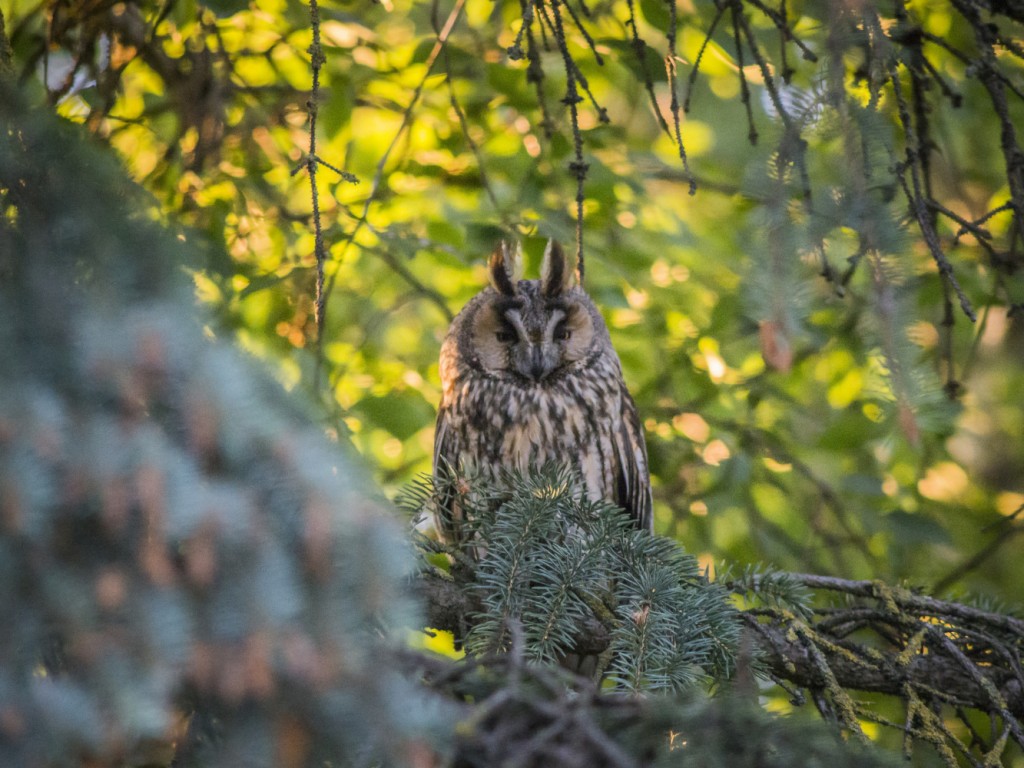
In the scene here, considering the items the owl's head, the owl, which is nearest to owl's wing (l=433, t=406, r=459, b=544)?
the owl

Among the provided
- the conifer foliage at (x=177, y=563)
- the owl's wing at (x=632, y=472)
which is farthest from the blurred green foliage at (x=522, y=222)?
the conifer foliage at (x=177, y=563)

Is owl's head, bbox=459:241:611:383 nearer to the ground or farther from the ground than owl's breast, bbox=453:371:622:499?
farther from the ground

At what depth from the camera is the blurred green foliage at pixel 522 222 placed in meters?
2.38

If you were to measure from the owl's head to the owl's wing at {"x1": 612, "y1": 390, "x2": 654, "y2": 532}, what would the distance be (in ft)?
0.74

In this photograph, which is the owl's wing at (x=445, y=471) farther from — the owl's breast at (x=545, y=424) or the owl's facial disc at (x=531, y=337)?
the owl's facial disc at (x=531, y=337)

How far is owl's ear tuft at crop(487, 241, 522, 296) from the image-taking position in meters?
2.48

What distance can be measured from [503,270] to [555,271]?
0.47 feet

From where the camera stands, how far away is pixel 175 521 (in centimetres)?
68

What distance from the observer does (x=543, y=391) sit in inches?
98.6

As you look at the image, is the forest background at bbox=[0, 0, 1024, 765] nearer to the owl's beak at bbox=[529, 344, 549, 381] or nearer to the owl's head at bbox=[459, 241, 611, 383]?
the owl's head at bbox=[459, 241, 611, 383]

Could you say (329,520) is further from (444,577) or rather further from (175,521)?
(444,577)

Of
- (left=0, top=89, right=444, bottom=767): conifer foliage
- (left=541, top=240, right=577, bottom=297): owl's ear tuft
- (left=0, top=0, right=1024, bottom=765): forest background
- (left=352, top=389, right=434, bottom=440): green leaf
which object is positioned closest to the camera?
(left=0, top=89, right=444, bottom=767): conifer foliage

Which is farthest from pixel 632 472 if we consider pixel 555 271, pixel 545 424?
pixel 555 271

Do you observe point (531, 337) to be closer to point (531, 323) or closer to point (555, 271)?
point (531, 323)
